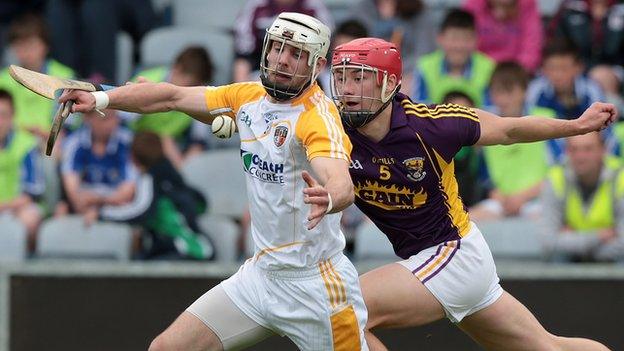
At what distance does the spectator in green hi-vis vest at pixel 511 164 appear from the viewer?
923cm

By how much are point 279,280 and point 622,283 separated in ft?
10.3

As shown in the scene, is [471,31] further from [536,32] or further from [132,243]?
[132,243]

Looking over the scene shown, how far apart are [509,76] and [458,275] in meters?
3.54

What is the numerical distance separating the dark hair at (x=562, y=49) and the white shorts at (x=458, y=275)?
3747 mm

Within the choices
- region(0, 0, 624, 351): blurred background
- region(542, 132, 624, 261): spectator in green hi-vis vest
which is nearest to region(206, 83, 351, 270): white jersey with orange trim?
region(0, 0, 624, 351): blurred background

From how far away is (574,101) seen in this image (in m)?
10.0

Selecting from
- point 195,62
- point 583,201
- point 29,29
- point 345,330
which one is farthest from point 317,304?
point 29,29

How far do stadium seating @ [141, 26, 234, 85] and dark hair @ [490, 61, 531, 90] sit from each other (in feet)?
A: 7.37

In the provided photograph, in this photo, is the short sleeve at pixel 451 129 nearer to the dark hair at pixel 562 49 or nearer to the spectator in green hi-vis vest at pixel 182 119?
the dark hair at pixel 562 49

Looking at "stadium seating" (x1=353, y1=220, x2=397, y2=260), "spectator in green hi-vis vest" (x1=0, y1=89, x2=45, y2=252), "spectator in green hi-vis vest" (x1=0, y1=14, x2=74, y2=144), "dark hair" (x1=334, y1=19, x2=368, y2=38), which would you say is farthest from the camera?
"spectator in green hi-vis vest" (x1=0, y1=14, x2=74, y2=144)

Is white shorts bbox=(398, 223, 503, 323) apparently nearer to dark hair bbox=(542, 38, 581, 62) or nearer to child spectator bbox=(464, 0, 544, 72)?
dark hair bbox=(542, 38, 581, 62)

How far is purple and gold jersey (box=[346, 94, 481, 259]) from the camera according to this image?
6.32 metres

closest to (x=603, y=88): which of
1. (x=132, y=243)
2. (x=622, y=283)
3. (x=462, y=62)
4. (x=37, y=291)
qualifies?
(x=462, y=62)

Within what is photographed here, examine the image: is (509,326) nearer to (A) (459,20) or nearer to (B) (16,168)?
(A) (459,20)
